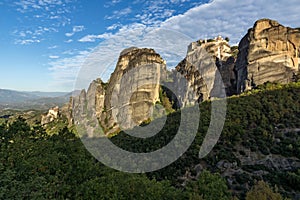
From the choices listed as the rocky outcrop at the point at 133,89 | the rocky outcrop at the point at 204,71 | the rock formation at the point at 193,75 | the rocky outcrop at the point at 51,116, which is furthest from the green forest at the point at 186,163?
the rocky outcrop at the point at 51,116

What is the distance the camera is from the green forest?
1291 cm

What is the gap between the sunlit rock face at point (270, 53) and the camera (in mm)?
82812

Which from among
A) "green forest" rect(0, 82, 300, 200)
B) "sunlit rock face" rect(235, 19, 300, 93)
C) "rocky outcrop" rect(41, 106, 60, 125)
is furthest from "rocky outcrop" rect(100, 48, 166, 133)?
"rocky outcrop" rect(41, 106, 60, 125)

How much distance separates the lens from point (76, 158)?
1594cm

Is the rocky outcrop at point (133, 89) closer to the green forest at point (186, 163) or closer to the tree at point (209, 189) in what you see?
the green forest at point (186, 163)

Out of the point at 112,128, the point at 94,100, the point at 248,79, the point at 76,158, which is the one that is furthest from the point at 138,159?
the point at 94,100

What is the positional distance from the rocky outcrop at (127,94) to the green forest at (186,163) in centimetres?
5479

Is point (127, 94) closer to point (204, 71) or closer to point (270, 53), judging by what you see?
point (204, 71)

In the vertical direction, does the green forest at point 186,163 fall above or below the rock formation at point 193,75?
below

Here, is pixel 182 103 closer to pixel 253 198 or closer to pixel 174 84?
pixel 174 84

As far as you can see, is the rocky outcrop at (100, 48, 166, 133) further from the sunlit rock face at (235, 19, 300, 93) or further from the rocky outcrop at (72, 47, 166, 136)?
the sunlit rock face at (235, 19, 300, 93)

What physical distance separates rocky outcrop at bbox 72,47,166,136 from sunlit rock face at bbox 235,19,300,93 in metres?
45.0

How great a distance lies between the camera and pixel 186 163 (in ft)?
124

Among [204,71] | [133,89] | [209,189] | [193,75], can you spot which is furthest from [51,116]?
[209,189]
